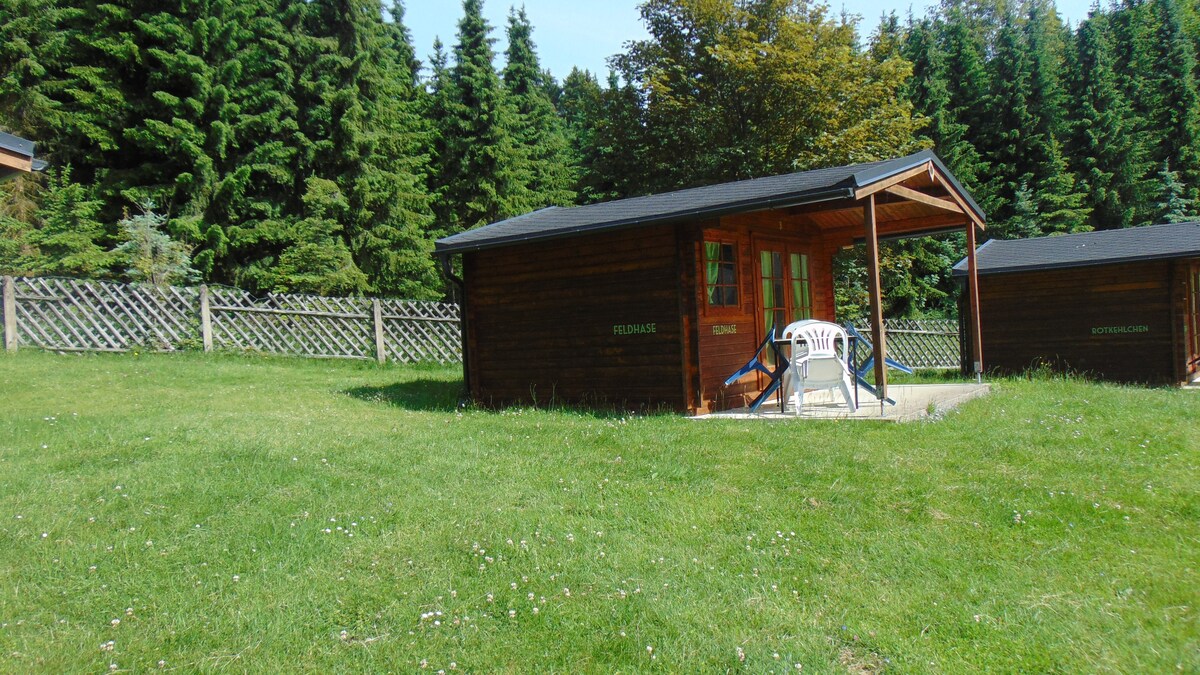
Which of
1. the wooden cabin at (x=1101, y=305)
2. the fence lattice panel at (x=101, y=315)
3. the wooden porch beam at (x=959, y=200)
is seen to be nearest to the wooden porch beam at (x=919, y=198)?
the wooden porch beam at (x=959, y=200)

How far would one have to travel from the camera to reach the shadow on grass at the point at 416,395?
1061 cm

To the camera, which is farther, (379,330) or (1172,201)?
(1172,201)

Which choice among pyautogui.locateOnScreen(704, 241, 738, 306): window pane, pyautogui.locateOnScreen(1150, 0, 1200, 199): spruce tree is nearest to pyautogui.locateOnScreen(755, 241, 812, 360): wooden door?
pyautogui.locateOnScreen(704, 241, 738, 306): window pane

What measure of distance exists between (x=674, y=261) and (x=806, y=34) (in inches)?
643

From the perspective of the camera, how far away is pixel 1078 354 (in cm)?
1491

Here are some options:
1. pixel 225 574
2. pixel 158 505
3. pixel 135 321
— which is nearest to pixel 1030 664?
pixel 225 574

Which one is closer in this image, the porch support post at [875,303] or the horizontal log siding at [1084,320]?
the porch support post at [875,303]

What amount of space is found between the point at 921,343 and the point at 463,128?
632 inches

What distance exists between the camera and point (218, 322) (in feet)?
48.3

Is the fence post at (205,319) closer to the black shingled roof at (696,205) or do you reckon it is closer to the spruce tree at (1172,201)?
the black shingled roof at (696,205)

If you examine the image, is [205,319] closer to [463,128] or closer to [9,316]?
[9,316]

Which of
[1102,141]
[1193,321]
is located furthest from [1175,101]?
[1193,321]

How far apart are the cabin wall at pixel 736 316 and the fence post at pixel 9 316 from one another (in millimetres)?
10639

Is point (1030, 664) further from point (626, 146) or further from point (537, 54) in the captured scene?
point (537, 54)
